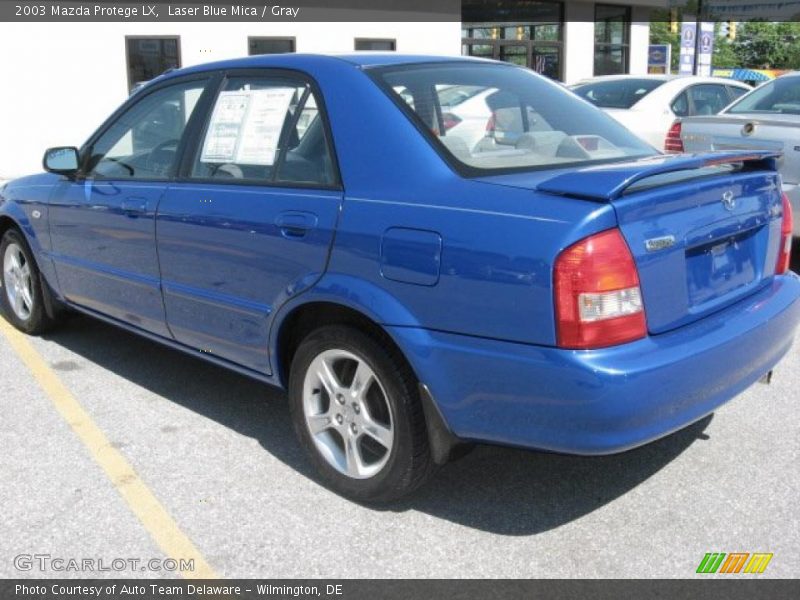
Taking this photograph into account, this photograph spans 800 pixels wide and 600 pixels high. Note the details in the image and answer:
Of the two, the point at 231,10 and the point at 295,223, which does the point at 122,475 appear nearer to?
the point at 295,223

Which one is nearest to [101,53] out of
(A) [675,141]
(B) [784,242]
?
(A) [675,141]

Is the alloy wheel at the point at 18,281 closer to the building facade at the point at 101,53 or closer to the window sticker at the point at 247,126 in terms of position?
the window sticker at the point at 247,126

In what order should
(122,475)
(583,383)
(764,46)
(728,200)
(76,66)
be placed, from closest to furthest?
1. (583,383)
2. (728,200)
3. (122,475)
4. (76,66)
5. (764,46)

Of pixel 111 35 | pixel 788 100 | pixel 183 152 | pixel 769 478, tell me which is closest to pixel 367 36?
pixel 111 35

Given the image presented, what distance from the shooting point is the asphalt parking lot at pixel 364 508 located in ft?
10.3

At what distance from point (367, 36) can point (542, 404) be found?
16.7m

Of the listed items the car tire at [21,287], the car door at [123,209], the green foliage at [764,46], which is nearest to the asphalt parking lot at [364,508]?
the car door at [123,209]

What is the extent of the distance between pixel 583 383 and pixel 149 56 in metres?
15.3

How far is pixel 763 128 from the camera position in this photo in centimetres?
664

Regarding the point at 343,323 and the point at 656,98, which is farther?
the point at 656,98

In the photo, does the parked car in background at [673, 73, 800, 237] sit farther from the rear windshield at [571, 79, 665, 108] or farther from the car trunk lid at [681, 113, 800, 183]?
the rear windshield at [571, 79, 665, 108]

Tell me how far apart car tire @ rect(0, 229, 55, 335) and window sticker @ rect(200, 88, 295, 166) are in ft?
6.97
